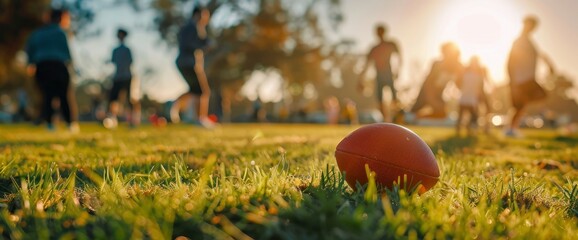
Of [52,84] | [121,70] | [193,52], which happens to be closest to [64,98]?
[52,84]

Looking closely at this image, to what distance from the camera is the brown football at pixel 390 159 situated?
7.47 feet

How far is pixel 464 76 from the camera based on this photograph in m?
11.6

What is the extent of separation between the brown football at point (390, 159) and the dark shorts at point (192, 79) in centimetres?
795

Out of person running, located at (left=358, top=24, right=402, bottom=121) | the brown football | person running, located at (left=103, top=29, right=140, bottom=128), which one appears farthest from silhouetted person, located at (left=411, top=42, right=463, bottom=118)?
the brown football

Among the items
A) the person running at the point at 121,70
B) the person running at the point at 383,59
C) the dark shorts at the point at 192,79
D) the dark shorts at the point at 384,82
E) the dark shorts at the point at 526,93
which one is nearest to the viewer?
the dark shorts at the point at 526,93

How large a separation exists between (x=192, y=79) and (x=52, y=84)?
2.60 meters

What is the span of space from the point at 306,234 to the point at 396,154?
0.95 meters

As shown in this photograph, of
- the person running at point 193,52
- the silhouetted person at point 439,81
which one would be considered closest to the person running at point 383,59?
the silhouetted person at point 439,81

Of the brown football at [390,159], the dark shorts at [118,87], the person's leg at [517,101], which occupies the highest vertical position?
the dark shorts at [118,87]

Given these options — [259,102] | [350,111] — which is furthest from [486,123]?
[259,102]

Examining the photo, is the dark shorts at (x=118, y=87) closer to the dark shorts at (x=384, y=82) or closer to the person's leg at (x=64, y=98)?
the person's leg at (x=64, y=98)

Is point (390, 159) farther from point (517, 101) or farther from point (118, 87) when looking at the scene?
point (118, 87)

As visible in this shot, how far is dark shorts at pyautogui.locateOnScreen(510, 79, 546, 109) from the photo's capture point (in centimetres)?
979

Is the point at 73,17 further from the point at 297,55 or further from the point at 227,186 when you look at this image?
the point at 227,186
